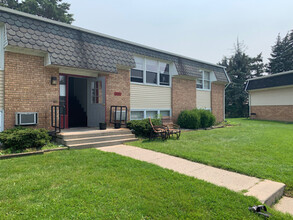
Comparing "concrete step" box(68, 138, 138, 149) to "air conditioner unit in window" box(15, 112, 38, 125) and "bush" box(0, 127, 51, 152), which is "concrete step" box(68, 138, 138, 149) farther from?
"air conditioner unit in window" box(15, 112, 38, 125)

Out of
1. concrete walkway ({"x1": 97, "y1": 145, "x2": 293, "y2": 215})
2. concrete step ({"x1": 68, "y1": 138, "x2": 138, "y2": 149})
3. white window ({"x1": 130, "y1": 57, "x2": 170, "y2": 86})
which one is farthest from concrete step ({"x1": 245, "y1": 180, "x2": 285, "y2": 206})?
white window ({"x1": 130, "y1": 57, "x2": 170, "y2": 86})

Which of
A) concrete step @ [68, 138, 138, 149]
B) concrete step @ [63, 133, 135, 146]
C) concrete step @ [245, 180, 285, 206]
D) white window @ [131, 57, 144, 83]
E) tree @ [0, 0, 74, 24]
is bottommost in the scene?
concrete step @ [245, 180, 285, 206]

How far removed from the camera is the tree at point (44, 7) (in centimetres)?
2270

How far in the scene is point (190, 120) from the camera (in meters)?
12.1

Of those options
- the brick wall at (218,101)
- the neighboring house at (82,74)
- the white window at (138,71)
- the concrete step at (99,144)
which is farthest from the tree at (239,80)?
the concrete step at (99,144)

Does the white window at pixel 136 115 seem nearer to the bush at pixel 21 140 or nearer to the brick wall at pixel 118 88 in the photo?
the brick wall at pixel 118 88

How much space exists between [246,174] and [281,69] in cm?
3732

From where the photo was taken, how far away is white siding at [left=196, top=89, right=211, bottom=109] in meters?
14.6

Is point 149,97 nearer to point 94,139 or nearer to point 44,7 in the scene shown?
point 94,139

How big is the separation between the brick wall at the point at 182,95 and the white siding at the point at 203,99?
701 mm

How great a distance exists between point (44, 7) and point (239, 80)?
95.8 ft

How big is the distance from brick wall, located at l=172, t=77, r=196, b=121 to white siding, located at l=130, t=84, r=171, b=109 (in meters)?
0.51

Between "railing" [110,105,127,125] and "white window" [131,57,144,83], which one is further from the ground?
"white window" [131,57,144,83]

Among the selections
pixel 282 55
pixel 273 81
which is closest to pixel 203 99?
pixel 273 81
